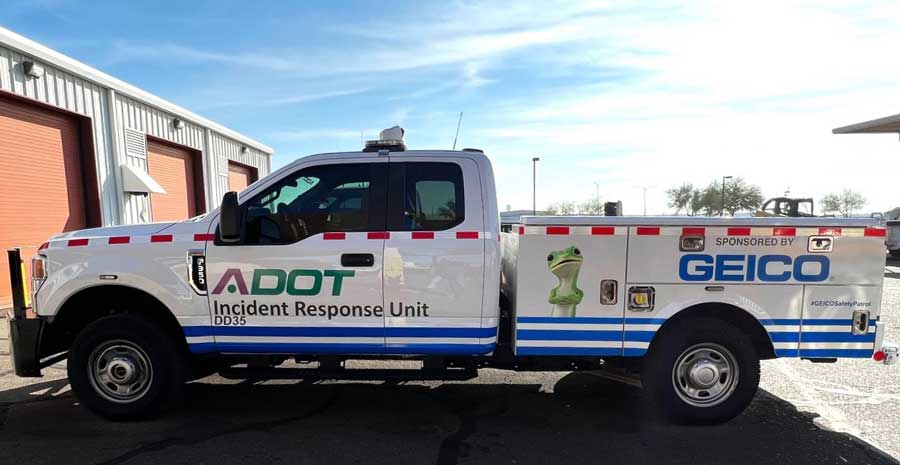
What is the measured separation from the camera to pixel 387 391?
443 cm

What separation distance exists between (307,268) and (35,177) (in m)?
8.64

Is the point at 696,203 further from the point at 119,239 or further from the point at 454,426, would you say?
the point at 119,239

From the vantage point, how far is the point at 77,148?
9.71 meters

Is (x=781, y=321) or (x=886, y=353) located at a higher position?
(x=781, y=321)

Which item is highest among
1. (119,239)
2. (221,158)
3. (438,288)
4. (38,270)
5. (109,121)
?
(109,121)

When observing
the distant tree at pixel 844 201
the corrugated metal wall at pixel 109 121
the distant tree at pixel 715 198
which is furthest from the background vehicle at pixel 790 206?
the distant tree at pixel 844 201

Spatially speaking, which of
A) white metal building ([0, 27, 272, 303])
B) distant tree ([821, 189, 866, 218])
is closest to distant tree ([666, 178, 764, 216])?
distant tree ([821, 189, 866, 218])

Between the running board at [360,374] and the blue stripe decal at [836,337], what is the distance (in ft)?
8.31

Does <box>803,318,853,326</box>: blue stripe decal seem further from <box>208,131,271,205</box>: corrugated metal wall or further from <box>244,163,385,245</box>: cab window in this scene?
<box>208,131,271,205</box>: corrugated metal wall

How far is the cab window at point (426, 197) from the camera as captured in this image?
3529 mm

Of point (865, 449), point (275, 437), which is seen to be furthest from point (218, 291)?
point (865, 449)

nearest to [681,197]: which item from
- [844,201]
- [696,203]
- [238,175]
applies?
[696,203]

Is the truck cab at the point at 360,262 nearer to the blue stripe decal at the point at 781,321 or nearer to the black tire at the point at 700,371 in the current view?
the black tire at the point at 700,371

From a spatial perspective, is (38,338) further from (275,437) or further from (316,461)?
(316,461)
